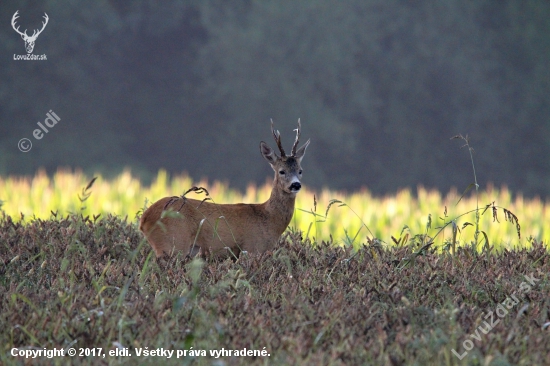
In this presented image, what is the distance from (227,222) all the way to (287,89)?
27.6 meters

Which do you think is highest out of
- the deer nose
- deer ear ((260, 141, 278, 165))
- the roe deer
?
deer ear ((260, 141, 278, 165))

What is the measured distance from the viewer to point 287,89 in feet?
110

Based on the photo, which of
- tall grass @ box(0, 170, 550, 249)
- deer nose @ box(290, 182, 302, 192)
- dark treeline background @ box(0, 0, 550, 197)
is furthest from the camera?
dark treeline background @ box(0, 0, 550, 197)

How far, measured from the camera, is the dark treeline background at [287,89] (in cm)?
3178

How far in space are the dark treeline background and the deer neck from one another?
24034mm

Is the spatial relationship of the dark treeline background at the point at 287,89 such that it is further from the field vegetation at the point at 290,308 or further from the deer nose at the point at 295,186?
the field vegetation at the point at 290,308

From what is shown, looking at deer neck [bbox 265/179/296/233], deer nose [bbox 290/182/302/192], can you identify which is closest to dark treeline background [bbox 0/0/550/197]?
deer neck [bbox 265/179/296/233]

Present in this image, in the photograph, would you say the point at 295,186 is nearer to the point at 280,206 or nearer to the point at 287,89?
the point at 280,206

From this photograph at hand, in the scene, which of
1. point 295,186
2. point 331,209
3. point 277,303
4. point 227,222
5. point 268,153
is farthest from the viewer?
point 331,209

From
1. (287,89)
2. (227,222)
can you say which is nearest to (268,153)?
(227,222)

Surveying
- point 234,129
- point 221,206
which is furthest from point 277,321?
point 234,129

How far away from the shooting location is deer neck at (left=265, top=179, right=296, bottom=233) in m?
6.79

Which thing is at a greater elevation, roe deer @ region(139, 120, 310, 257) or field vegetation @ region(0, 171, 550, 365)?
roe deer @ region(139, 120, 310, 257)

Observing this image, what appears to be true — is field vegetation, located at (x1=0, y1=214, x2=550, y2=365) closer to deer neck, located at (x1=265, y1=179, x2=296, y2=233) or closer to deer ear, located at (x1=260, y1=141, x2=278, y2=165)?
deer neck, located at (x1=265, y1=179, x2=296, y2=233)
